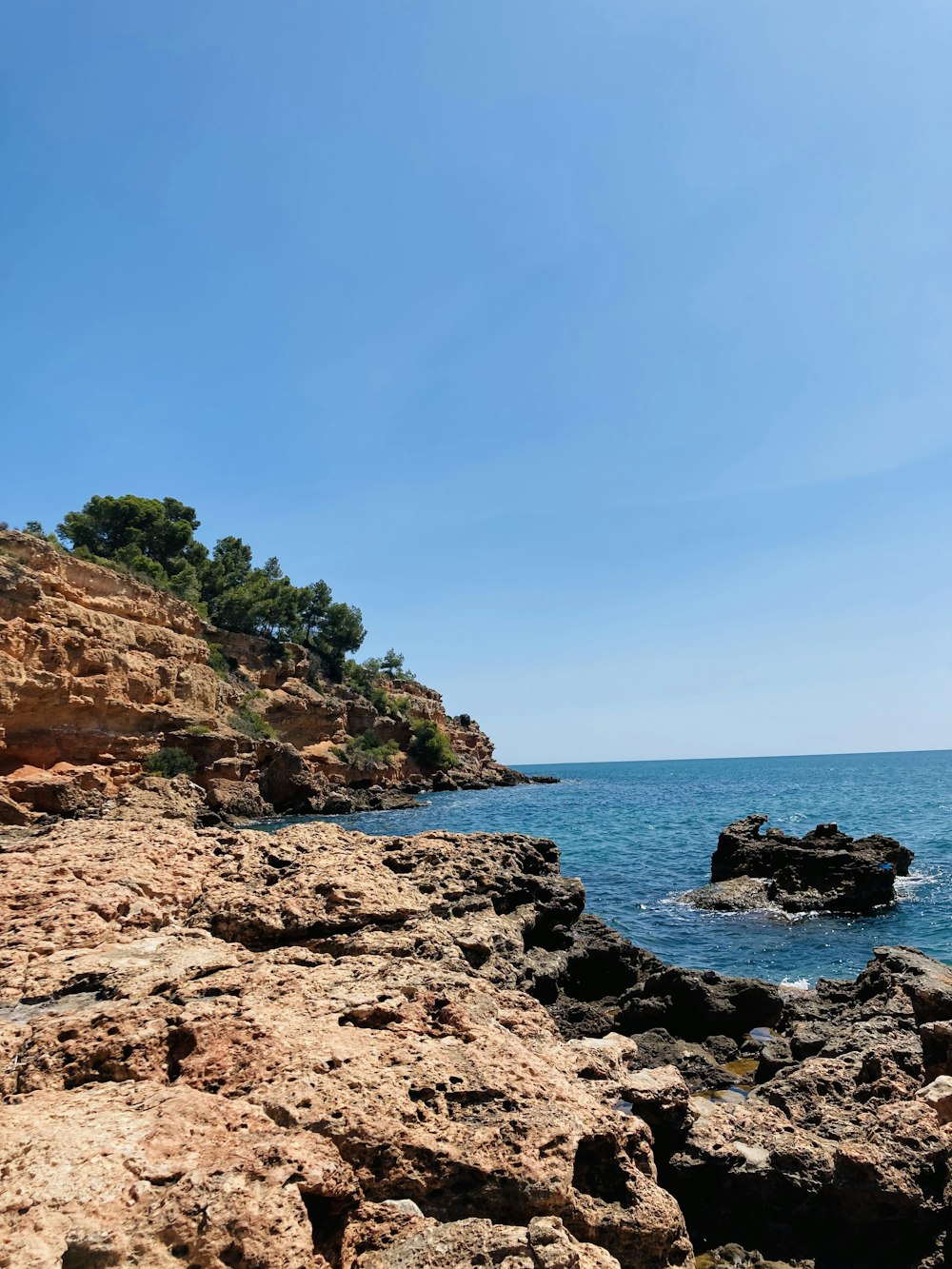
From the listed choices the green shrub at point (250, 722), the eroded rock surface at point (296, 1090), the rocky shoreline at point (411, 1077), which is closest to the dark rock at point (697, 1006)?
the rocky shoreline at point (411, 1077)

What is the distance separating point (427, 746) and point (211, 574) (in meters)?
28.0

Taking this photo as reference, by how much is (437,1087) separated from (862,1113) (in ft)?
14.4

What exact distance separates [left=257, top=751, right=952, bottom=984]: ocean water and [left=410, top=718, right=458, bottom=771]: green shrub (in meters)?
11.2

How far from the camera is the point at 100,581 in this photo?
38031 millimetres

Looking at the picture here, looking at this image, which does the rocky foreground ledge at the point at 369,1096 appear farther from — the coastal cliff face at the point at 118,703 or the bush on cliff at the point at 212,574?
the bush on cliff at the point at 212,574

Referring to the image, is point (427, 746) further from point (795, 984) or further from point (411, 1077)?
point (411, 1077)

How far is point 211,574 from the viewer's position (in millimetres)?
67250

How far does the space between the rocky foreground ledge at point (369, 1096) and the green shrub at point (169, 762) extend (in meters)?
27.9

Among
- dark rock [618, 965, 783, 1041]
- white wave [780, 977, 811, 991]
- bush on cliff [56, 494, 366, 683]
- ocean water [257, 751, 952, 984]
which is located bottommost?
ocean water [257, 751, 952, 984]

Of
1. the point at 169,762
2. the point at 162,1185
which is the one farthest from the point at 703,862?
the point at 162,1185

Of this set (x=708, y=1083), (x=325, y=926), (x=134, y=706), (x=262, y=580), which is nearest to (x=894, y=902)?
(x=708, y=1083)

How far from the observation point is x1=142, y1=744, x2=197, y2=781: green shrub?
35312 mm

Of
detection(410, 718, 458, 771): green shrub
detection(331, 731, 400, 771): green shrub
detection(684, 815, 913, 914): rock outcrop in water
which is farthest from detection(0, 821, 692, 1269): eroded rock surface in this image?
detection(410, 718, 458, 771): green shrub

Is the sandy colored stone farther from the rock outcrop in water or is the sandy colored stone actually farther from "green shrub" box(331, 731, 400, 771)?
"green shrub" box(331, 731, 400, 771)
